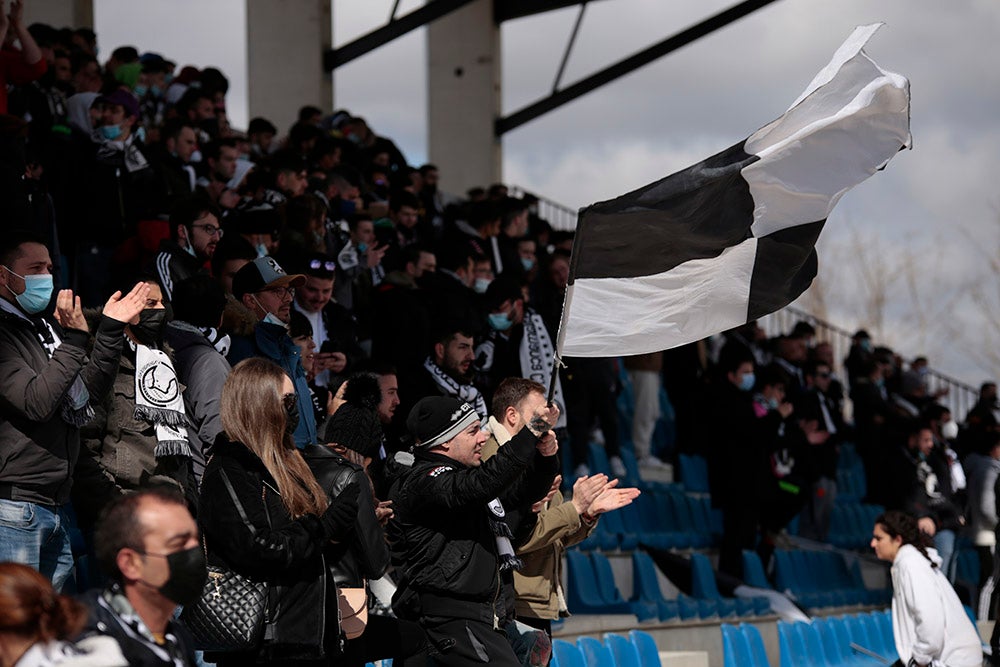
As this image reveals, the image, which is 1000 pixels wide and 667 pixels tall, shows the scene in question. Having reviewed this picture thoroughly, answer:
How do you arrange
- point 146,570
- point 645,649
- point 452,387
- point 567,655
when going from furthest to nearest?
point 452,387
point 645,649
point 567,655
point 146,570

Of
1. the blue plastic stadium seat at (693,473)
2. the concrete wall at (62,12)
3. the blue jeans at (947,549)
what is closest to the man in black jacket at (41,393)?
the blue plastic stadium seat at (693,473)

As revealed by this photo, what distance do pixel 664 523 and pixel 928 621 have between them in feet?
18.0

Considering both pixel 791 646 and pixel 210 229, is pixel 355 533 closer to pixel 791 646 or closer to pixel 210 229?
pixel 210 229

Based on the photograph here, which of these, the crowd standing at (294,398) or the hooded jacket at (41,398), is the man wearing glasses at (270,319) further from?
the hooded jacket at (41,398)

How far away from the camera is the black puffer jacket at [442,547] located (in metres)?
5.47

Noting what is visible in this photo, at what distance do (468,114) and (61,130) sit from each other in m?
11.6

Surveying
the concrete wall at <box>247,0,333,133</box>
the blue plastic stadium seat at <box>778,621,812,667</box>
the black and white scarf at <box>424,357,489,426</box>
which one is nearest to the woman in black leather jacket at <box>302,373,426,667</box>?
the black and white scarf at <box>424,357,489,426</box>

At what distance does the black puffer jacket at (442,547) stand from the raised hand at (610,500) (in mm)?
670

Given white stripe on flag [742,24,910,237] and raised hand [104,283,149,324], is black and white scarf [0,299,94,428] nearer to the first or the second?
raised hand [104,283,149,324]

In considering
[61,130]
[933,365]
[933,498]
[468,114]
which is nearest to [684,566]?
[933,498]

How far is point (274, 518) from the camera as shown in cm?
457

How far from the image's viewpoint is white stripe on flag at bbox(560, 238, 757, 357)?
6105 millimetres

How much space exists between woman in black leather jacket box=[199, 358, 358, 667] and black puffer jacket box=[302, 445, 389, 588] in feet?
0.26

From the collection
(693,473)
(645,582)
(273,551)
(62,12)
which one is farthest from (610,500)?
(62,12)
